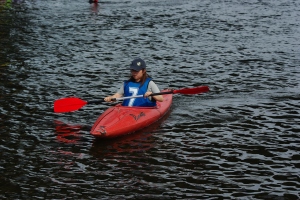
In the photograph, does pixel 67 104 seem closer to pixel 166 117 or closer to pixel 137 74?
pixel 137 74

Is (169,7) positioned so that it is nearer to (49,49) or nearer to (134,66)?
(49,49)

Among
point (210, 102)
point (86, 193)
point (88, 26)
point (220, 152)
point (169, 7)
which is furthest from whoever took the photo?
point (169, 7)

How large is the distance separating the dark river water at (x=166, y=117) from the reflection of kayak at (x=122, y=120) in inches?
10.4

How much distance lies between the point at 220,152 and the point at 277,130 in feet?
7.84

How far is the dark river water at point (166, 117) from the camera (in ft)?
39.3

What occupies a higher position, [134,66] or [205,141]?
[134,66]

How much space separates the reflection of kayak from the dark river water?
0.26m

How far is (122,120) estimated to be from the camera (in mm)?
15008

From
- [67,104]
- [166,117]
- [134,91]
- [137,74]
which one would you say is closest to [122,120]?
[134,91]

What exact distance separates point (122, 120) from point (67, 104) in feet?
6.61

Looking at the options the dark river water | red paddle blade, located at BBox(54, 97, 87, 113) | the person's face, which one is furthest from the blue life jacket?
red paddle blade, located at BBox(54, 97, 87, 113)

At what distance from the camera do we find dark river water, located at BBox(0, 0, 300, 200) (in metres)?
12.0

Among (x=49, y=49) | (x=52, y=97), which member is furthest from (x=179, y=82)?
(x=49, y=49)

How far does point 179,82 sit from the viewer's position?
2105 cm
